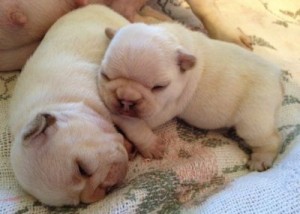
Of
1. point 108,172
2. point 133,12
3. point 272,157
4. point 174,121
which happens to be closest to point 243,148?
point 272,157

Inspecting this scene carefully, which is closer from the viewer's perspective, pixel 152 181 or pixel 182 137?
pixel 152 181

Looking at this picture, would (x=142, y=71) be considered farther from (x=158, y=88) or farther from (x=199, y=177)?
(x=199, y=177)

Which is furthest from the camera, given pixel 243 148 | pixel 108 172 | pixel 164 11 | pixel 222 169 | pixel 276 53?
pixel 164 11

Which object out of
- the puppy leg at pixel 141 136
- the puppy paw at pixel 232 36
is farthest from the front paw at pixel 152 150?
the puppy paw at pixel 232 36

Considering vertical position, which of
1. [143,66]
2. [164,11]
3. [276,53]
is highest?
[143,66]

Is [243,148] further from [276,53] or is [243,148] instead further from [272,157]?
[276,53]

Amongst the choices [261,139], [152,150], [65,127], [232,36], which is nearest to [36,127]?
[65,127]

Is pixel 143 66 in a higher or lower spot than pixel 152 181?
higher
